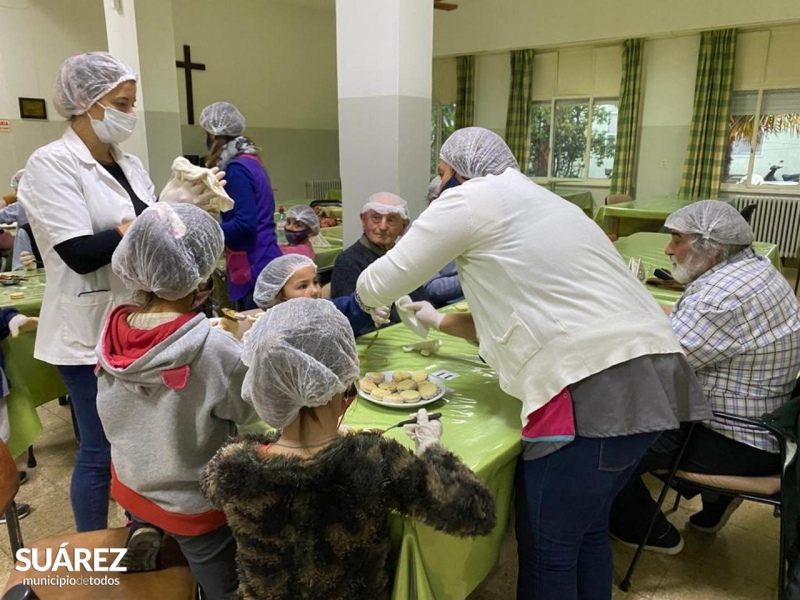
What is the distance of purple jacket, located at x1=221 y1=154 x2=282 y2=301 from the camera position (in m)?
2.56

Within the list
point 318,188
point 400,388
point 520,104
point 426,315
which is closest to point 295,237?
point 426,315

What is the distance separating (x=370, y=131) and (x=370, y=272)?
1675 millimetres

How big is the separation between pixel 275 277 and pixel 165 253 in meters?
0.71

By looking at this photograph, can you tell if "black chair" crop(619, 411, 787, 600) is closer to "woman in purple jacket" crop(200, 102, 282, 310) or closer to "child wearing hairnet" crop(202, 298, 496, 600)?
"child wearing hairnet" crop(202, 298, 496, 600)

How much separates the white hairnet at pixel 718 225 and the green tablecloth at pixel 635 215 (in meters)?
3.69

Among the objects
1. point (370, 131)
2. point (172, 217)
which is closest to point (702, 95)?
point (370, 131)

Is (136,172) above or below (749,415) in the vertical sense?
above

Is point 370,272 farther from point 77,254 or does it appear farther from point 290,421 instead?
point 77,254

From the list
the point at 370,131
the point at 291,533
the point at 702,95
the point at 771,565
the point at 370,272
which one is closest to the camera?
the point at 291,533

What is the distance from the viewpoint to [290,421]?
1.03 m

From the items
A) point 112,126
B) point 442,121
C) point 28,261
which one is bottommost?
point 28,261

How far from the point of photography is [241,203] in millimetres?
2568

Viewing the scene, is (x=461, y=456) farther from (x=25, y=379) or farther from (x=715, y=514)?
(x=25, y=379)

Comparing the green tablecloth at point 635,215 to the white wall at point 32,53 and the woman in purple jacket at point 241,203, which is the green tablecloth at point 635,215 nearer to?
the woman in purple jacket at point 241,203
